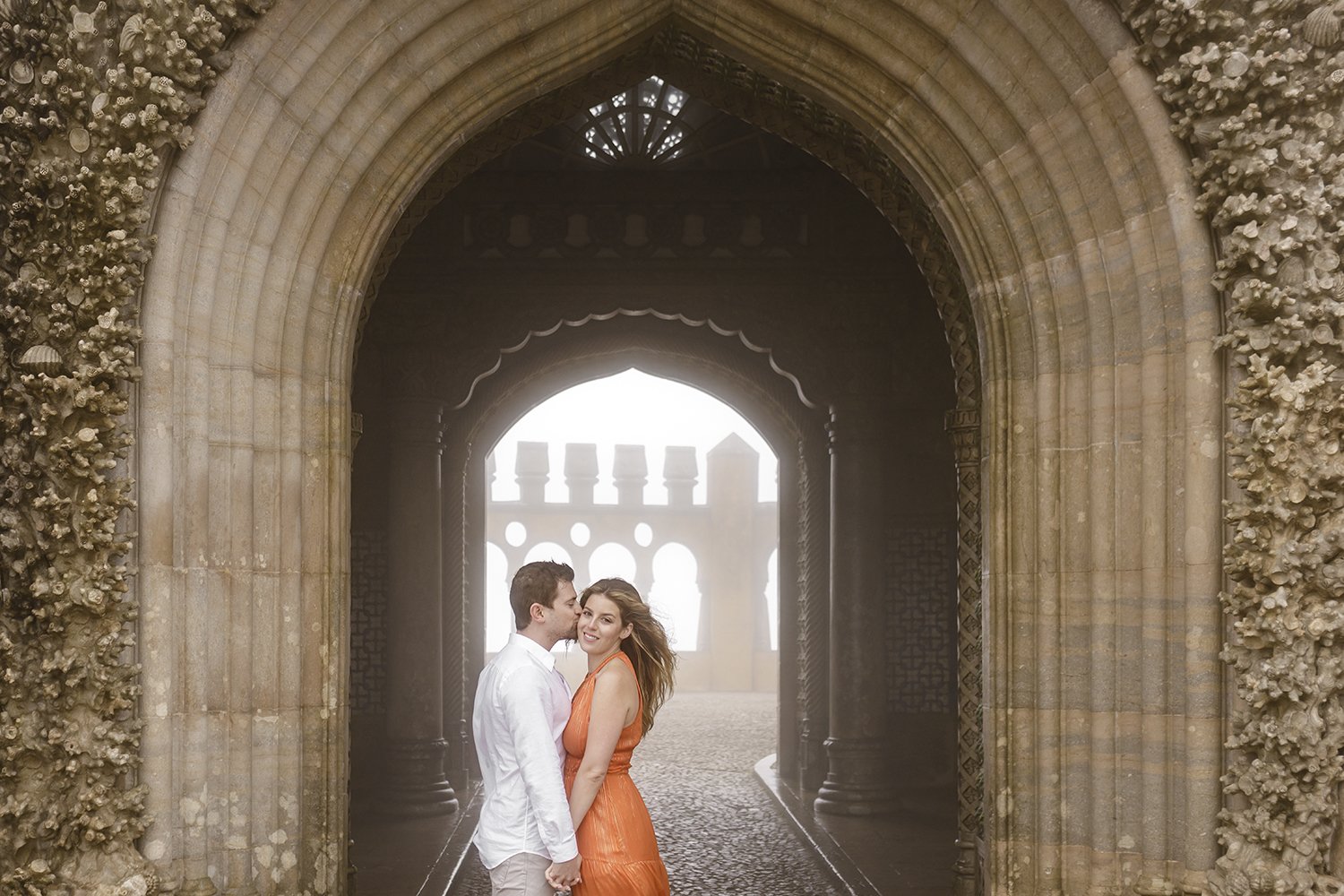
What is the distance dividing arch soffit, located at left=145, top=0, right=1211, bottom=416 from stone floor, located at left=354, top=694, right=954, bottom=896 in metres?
3.07

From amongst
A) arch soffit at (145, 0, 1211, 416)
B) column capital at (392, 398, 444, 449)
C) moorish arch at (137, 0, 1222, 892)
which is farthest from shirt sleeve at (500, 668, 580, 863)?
column capital at (392, 398, 444, 449)

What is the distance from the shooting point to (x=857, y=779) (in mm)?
8109

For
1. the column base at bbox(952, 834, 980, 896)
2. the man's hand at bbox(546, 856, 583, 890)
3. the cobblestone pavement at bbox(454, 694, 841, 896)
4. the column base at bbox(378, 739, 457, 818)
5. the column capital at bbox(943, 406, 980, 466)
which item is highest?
the column capital at bbox(943, 406, 980, 466)

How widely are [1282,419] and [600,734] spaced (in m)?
1.91

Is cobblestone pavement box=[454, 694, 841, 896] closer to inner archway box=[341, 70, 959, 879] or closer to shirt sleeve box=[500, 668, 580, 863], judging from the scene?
inner archway box=[341, 70, 959, 879]

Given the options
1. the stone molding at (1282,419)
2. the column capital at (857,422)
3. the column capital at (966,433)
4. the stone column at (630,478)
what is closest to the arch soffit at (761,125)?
the column capital at (966,433)

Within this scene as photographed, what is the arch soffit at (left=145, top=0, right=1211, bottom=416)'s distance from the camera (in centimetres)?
365

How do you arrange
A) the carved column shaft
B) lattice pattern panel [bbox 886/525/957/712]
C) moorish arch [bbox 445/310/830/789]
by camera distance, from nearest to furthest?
the carved column shaft → lattice pattern panel [bbox 886/525/957/712] → moorish arch [bbox 445/310/830/789]

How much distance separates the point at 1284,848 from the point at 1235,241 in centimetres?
155

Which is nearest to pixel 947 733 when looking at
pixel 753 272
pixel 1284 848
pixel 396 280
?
pixel 753 272

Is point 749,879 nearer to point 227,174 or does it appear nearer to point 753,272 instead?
point 753,272

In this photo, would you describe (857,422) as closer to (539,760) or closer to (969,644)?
(969,644)

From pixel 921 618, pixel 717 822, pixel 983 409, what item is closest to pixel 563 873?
pixel 983 409

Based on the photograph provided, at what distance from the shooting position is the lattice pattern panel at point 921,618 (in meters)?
8.35
